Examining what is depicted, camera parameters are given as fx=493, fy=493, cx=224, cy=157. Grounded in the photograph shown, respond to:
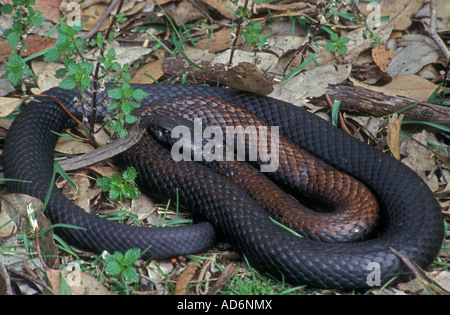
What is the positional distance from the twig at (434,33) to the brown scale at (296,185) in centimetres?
283

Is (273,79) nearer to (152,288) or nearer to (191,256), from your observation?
(191,256)

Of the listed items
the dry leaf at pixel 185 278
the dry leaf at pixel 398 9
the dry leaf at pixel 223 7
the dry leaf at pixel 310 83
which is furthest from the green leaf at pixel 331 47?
the dry leaf at pixel 185 278

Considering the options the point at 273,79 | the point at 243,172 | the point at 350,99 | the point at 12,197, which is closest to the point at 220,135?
the point at 243,172

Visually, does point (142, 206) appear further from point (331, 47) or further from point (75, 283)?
point (331, 47)

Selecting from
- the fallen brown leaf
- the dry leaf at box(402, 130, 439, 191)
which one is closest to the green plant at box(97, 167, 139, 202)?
the dry leaf at box(402, 130, 439, 191)

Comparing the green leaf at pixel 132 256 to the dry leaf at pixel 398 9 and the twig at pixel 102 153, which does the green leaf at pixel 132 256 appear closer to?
the twig at pixel 102 153

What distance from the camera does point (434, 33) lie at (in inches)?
283

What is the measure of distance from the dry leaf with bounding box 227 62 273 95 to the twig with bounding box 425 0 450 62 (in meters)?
2.77

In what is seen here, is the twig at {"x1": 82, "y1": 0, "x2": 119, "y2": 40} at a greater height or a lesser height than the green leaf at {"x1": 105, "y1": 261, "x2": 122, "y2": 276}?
greater

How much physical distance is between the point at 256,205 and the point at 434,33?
4145mm

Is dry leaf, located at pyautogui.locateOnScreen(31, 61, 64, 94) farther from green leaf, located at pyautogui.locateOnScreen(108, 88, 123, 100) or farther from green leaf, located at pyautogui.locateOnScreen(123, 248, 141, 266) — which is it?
green leaf, located at pyautogui.locateOnScreen(123, 248, 141, 266)

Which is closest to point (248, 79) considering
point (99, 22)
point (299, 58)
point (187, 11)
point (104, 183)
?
point (299, 58)

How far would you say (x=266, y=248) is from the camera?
4.54m

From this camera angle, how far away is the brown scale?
4871 millimetres
